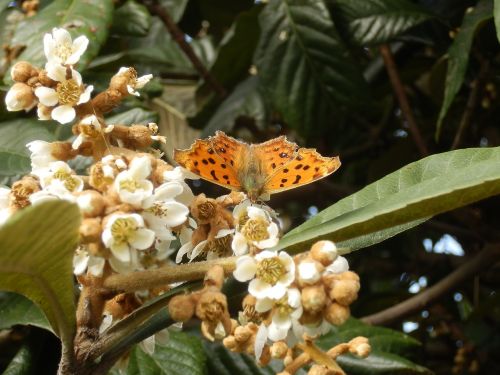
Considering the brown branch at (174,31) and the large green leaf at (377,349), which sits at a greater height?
the brown branch at (174,31)

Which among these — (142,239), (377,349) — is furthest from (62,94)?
(377,349)

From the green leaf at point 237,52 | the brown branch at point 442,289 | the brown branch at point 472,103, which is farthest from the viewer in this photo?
the green leaf at point 237,52

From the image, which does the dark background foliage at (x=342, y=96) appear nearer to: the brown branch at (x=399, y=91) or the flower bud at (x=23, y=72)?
the brown branch at (x=399, y=91)

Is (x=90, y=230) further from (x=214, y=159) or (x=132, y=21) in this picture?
(x=132, y=21)

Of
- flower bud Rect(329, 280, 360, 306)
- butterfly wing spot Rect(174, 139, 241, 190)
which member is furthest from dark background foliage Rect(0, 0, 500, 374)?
flower bud Rect(329, 280, 360, 306)

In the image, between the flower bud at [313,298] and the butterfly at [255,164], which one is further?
the butterfly at [255,164]

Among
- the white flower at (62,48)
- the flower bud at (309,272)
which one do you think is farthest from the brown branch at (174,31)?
the flower bud at (309,272)

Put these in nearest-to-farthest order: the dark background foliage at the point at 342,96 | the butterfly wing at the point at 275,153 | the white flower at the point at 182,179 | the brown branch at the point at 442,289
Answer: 1. the white flower at the point at 182,179
2. the butterfly wing at the point at 275,153
3. the dark background foliage at the point at 342,96
4. the brown branch at the point at 442,289
